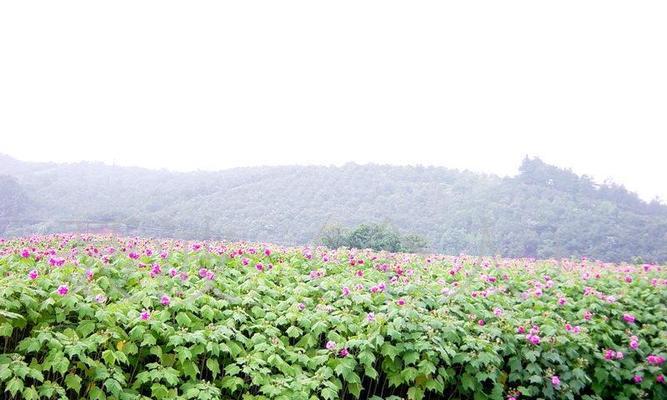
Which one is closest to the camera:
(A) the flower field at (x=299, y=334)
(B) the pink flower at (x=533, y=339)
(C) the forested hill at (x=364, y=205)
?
(A) the flower field at (x=299, y=334)

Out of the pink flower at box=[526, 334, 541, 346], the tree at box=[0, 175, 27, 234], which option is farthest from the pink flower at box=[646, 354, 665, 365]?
the tree at box=[0, 175, 27, 234]

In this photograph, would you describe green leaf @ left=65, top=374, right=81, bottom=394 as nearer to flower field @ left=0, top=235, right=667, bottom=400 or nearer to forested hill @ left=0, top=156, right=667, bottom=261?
flower field @ left=0, top=235, right=667, bottom=400

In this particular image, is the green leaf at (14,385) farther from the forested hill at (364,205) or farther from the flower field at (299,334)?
the forested hill at (364,205)

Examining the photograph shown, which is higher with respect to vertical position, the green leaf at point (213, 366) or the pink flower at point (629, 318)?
the pink flower at point (629, 318)

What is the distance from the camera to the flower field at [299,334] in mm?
3861

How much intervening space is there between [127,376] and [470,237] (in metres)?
27.2

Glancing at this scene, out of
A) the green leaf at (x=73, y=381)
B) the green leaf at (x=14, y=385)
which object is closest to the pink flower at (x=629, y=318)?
the green leaf at (x=73, y=381)

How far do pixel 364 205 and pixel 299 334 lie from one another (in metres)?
34.0

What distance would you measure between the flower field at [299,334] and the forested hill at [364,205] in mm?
20592

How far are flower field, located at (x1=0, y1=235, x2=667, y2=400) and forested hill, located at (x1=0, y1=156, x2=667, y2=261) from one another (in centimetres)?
2059

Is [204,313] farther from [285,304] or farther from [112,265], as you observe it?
[112,265]

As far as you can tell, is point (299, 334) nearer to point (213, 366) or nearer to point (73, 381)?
point (213, 366)

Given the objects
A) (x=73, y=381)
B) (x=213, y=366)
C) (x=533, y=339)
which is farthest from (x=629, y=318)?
(x=73, y=381)

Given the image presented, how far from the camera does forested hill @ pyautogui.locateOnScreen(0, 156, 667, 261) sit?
29.5 meters
